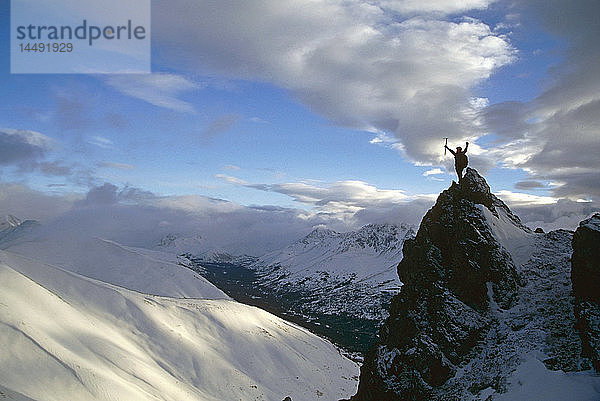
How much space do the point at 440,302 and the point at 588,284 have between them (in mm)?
9674

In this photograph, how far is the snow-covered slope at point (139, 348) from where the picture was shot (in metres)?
30.2

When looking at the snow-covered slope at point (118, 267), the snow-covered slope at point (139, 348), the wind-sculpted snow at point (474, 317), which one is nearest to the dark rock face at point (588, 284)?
the wind-sculpted snow at point (474, 317)

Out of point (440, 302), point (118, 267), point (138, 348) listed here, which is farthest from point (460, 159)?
point (118, 267)

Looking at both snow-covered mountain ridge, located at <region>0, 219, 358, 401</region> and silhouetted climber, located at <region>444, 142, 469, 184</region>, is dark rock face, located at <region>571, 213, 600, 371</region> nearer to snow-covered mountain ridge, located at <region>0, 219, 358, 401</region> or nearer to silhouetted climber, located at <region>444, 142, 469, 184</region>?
silhouetted climber, located at <region>444, 142, 469, 184</region>

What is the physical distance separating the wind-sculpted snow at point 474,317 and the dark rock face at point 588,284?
3.17 ft

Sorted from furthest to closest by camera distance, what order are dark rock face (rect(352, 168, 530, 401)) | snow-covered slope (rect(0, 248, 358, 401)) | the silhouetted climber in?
the silhouetted climber
snow-covered slope (rect(0, 248, 358, 401))
dark rock face (rect(352, 168, 530, 401))

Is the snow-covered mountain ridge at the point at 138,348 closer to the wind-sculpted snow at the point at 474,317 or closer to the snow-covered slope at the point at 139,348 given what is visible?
the snow-covered slope at the point at 139,348

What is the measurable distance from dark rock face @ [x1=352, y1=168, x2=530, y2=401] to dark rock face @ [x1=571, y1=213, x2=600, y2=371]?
17.2 feet

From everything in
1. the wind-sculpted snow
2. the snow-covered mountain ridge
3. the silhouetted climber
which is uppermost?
the silhouetted climber

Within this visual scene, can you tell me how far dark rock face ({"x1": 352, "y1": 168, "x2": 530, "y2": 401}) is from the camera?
2459cm

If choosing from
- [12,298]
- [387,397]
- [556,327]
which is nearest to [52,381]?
[12,298]

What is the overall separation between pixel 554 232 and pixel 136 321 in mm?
66559

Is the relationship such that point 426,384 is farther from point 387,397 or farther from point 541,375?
point 541,375

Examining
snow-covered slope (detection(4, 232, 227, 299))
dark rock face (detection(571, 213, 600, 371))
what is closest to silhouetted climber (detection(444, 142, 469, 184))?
dark rock face (detection(571, 213, 600, 371))
